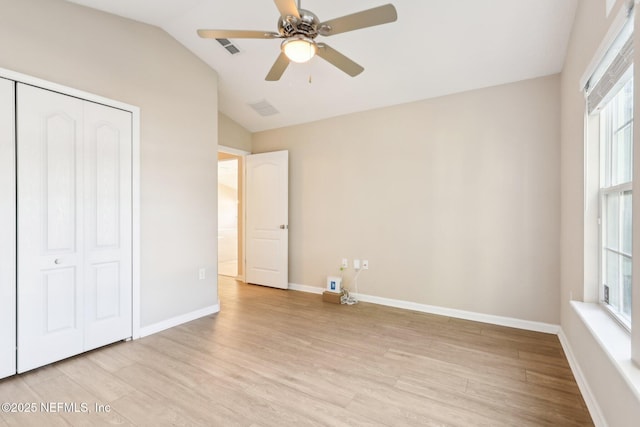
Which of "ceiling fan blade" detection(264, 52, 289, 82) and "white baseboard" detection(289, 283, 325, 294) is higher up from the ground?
"ceiling fan blade" detection(264, 52, 289, 82)

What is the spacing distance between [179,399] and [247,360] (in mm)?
612

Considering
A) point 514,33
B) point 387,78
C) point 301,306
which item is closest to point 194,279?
point 301,306

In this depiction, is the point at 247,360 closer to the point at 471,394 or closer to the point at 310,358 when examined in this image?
the point at 310,358

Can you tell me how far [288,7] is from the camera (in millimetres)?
1753

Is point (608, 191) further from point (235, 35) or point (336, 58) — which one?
point (235, 35)

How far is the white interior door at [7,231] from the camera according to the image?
7.24 ft

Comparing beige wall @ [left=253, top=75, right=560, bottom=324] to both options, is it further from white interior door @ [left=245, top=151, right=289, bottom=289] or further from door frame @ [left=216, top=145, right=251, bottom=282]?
door frame @ [left=216, top=145, right=251, bottom=282]

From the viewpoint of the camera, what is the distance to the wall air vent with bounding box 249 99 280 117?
14.1ft

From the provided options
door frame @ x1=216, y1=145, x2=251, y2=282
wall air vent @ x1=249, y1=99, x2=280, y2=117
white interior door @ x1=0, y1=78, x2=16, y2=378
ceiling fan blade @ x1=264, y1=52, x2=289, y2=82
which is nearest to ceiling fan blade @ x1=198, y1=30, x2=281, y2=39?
ceiling fan blade @ x1=264, y1=52, x2=289, y2=82

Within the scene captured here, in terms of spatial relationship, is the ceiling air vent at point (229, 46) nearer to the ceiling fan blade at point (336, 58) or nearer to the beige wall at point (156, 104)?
the beige wall at point (156, 104)

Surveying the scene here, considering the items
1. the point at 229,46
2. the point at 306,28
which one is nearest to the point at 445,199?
the point at 306,28

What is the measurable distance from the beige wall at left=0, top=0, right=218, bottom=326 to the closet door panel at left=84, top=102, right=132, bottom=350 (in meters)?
0.17

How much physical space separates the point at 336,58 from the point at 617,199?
2.04m

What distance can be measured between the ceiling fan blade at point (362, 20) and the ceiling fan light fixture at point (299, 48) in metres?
0.11
